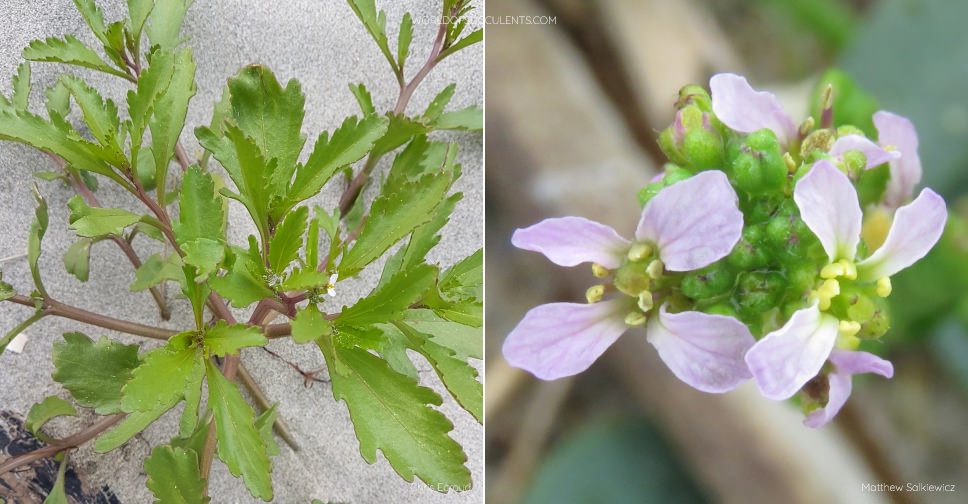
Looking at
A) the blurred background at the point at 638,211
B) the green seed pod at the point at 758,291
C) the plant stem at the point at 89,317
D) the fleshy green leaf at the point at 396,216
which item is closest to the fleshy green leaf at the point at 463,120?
the blurred background at the point at 638,211

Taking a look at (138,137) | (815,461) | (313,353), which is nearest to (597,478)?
(815,461)

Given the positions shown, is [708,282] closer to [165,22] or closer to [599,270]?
[599,270]

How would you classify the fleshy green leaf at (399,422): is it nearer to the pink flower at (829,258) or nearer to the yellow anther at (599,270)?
the yellow anther at (599,270)

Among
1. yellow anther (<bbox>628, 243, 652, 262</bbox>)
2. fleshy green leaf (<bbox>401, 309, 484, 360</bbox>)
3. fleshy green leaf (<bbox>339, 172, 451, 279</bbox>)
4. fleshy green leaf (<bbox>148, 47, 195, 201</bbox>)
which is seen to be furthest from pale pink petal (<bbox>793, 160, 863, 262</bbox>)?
fleshy green leaf (<bbox>148, 47, 195, 201</bbox>)

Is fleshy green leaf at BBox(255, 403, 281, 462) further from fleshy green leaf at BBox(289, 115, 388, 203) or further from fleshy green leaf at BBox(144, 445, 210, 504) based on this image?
fleshy green leaf at BBox(289, 115, 388, 203)

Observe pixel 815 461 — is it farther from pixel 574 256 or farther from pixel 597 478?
pixel 574 256
